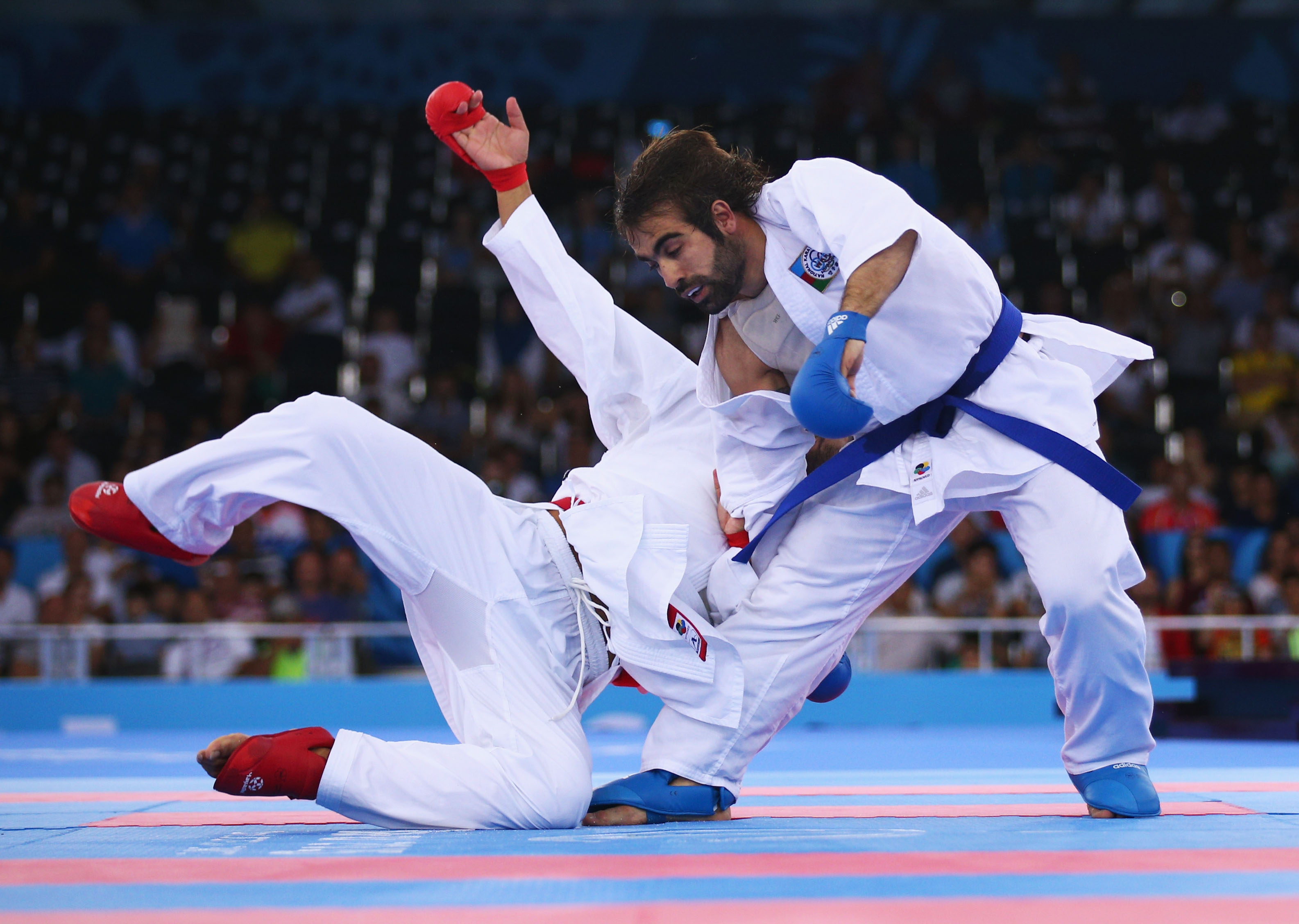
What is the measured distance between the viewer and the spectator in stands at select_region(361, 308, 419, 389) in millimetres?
7977

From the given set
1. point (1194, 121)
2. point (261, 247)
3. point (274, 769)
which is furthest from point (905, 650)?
point (1194, 121)

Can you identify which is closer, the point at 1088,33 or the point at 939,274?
the point at 939,274

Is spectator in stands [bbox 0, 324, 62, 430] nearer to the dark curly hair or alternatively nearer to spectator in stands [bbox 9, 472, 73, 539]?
spectator in stands [bbox 9, 472, 73, 539]

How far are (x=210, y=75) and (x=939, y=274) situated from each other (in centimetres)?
996

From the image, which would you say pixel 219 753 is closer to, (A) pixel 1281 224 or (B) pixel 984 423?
(B) pixel 984 423

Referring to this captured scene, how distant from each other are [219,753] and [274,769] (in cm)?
9

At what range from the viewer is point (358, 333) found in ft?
28.6

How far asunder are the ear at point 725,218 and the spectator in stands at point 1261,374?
607cm

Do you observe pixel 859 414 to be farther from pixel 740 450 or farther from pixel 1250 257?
pixel 1250 257

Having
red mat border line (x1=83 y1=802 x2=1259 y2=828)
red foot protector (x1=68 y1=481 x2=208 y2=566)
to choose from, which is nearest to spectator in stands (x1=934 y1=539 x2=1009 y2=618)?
red mat border line (x1=83 y1=802 x2=1259 y2=828)

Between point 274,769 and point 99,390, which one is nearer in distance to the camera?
point 274,769

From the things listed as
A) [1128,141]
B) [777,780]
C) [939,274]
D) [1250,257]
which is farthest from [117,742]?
[1128,141]

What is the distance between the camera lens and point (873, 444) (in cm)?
234

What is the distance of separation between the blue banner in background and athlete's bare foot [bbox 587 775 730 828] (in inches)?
360
